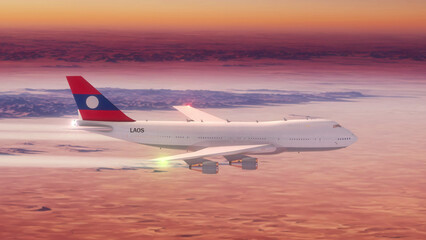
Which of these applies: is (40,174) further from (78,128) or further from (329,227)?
(329,227)

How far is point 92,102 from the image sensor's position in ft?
368

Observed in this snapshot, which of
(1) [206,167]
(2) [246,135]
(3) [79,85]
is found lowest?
(1) [206,167]

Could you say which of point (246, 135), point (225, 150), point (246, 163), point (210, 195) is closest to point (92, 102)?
point (225, 150)

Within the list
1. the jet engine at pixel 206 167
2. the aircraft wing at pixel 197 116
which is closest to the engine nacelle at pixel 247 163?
the jet engine at pixel 206 167

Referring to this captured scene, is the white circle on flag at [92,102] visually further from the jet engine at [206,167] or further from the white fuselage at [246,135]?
the jet engine at [206,167]

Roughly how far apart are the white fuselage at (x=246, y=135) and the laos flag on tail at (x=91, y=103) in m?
4.03

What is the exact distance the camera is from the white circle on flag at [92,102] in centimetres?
11200

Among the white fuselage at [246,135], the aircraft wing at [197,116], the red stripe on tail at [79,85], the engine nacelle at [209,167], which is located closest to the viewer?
the engine nacelle at [209,167]

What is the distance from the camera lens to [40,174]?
381 ft

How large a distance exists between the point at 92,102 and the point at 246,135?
979 inches

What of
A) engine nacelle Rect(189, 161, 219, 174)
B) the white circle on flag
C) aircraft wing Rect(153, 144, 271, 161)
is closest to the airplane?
aircraft wing Rect(153, 144, 271, 161)

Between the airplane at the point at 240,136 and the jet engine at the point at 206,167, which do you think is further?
the airplane at the point at 240,136

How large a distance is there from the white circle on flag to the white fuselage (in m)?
6.49

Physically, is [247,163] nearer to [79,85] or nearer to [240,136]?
[240,136]
